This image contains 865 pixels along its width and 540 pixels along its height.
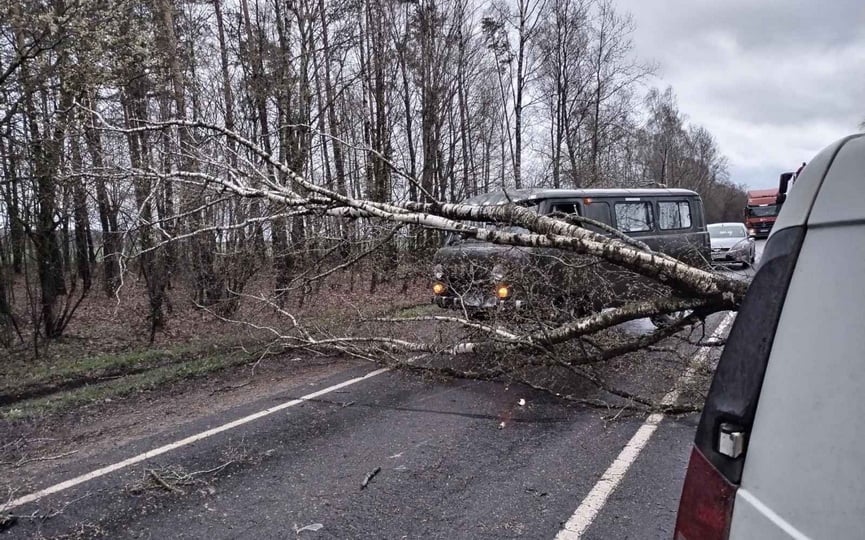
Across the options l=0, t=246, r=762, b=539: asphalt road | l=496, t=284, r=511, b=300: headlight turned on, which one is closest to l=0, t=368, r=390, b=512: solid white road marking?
l=0, t=246, r=762, b=539: asphalt road

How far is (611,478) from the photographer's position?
12.2ft

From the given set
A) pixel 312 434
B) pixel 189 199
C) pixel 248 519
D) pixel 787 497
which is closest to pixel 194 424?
pixel 312 434

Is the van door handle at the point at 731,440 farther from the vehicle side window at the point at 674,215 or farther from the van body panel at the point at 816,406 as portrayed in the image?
the vehicle side window at the point at 674,215

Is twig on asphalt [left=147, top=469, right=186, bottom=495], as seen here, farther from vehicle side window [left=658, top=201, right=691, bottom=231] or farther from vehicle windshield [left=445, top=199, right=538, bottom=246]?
vehicle side window [left=658, top=201, right=691, bottom=231]

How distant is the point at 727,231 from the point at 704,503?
2064cm

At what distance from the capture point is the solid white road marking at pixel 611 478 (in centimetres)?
309

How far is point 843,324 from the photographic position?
41.6 inches

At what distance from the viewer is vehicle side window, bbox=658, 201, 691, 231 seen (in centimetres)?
971

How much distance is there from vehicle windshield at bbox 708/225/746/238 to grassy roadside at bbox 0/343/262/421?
1716 cm

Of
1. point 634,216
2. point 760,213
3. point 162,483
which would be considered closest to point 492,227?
point 634,216

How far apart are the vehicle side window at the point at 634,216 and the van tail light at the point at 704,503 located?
7.79 metres

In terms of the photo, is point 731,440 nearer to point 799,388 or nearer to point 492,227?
point 799,388

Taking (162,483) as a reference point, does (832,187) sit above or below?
above

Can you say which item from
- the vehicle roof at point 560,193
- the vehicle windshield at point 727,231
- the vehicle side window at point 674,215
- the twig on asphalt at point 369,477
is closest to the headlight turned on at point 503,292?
the vehicle roof at point 560,193
